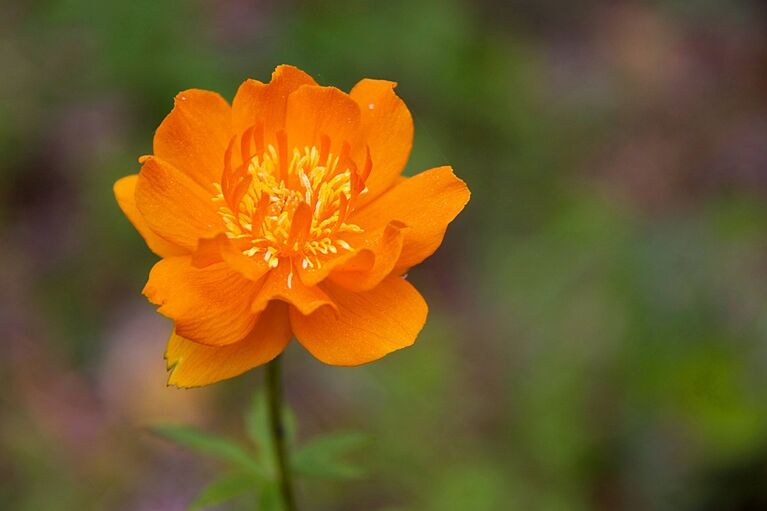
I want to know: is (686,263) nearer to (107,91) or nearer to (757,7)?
(757,7)

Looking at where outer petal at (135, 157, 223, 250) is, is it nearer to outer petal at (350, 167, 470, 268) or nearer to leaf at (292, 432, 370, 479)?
outer petal at (350, 167, 470, 268)

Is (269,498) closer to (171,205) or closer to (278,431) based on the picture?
(278,431)

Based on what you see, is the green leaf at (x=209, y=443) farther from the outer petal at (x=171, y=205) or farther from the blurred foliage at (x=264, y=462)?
the outer petal at (x=171, y=205)

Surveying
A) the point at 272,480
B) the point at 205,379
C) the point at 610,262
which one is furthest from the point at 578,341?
the point at 205,379

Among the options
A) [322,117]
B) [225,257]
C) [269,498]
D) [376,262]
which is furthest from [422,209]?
[269,498]

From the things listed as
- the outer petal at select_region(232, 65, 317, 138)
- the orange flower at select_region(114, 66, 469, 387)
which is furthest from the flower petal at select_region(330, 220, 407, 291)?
the outer petal at select_region(232, 65, 317, 138)

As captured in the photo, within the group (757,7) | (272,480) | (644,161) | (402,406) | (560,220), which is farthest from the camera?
(757,7)
